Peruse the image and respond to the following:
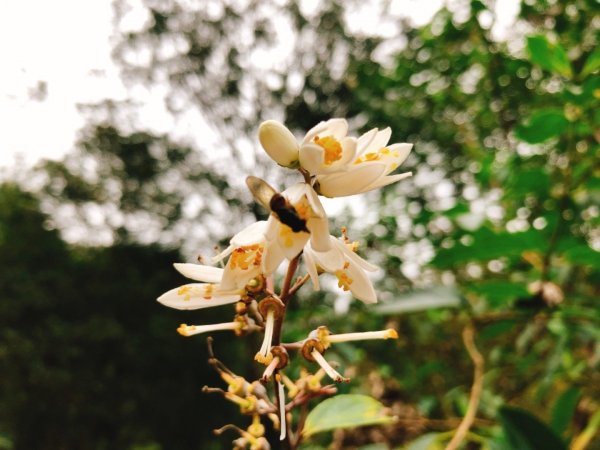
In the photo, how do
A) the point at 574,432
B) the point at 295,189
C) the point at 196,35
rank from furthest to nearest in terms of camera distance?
the point at 196,35 < the point at 574,432 < the point at 295,189

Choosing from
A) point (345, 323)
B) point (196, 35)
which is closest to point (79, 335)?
point (196, 35)

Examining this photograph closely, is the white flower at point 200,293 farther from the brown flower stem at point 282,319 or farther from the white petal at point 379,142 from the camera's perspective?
the white petal at point 379,142

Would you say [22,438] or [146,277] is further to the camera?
[146,277]

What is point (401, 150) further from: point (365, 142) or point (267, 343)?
point (267, 343)

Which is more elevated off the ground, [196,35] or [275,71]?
[196,35]

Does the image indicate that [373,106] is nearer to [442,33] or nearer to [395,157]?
[442,33]

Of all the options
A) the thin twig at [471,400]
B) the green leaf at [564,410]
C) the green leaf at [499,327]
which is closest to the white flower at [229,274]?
the thin twig at [471,400]

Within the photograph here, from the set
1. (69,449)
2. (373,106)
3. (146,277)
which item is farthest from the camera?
(146,277)
